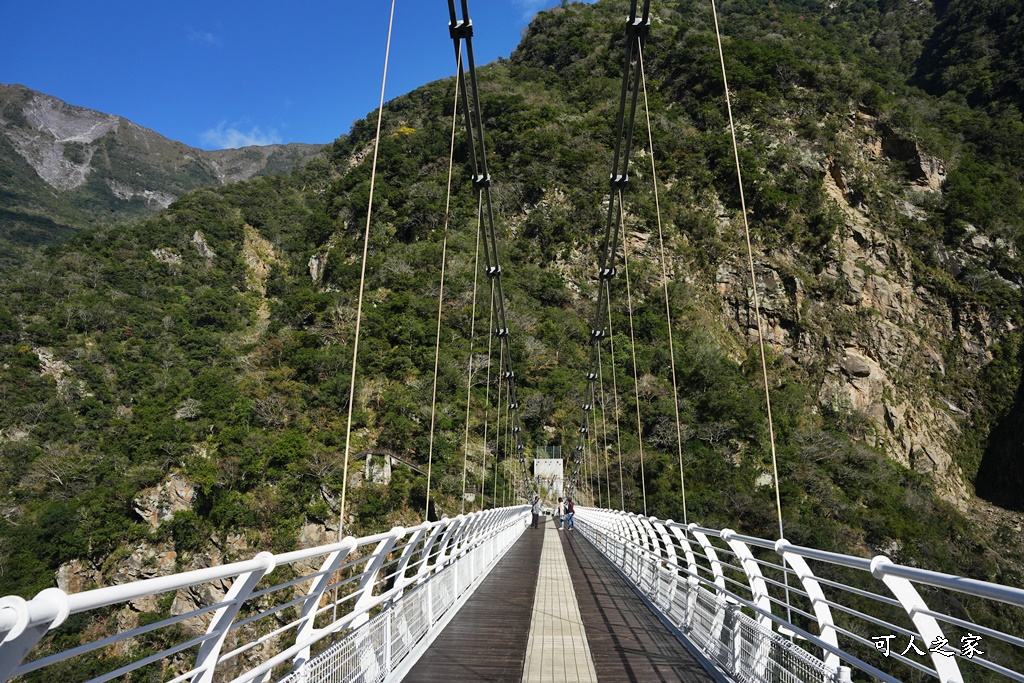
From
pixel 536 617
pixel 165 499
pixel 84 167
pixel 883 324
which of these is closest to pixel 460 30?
pixel 536 617

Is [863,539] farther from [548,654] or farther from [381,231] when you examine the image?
[381,231]

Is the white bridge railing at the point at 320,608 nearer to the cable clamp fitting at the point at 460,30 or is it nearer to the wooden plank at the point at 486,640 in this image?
the wooden plank at the point at 486,640

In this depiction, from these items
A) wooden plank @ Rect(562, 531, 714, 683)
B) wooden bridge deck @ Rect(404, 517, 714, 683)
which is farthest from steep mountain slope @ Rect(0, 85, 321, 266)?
wooden plank @ Rect(562, 531, 714, 683)

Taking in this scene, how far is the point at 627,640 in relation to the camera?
4789mm

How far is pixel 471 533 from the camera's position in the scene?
297 inches

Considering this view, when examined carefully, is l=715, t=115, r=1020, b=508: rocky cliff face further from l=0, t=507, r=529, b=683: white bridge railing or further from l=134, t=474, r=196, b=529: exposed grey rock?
l=134, t=474, r=196, b=529: exposed grey rock

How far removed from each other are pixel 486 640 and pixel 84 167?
428ft

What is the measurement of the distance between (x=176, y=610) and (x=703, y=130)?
51.4 metres

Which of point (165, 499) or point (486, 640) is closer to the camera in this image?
point (486, 640)

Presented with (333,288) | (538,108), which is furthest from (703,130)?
(333,288)

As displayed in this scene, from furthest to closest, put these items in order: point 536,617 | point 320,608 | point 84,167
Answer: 1. point 84,167
2. point 536,617
3. point 320,608

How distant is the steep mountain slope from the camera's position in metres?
71.1

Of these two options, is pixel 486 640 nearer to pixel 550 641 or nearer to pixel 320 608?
pixel 550 641

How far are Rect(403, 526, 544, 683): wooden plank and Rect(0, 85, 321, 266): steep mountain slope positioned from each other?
65.9 metres
